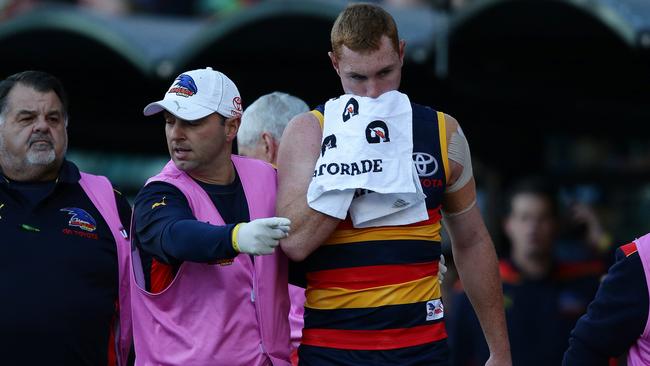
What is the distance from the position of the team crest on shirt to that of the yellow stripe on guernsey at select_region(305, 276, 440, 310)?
19 millimetres

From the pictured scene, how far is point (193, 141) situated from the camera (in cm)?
495

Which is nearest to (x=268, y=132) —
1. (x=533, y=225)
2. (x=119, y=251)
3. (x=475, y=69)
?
(x=119, y=251)

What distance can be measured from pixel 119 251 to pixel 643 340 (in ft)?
7.03

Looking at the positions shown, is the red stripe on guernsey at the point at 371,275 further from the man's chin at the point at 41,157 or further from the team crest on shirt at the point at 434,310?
the man's chin at the point at 41,157

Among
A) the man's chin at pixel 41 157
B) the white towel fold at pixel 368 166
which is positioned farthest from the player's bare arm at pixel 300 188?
the man's chin at pixel 41 157

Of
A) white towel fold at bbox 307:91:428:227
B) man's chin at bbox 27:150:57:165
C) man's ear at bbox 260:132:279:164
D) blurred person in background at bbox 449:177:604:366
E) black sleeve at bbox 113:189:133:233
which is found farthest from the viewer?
blurred person in background at bbox 449:177:604:366

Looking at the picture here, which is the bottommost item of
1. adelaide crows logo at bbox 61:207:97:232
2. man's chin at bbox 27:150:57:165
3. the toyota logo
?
adelaide crows logo at bbox 61:207:97:232

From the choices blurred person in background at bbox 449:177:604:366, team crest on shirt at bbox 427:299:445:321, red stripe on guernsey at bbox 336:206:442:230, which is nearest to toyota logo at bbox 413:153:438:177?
red stripe on guernsey at bbox 336:206:442:230

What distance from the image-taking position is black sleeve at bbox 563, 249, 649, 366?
482 cm

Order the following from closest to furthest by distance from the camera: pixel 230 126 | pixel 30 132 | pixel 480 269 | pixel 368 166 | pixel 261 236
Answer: pixel 261 236, pixel 368 166, pixel 230 126, pixel 480 269, pixel 30 132

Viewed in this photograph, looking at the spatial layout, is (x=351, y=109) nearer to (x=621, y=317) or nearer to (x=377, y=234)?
(x=377, y=234)

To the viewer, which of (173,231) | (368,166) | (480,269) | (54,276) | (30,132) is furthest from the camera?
(30,132)

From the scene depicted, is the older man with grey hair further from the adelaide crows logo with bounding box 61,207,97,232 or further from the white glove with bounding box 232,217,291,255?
the white glove with bounding box 232,217,291,255

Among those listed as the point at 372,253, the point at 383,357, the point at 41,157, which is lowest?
the point at 383,357
